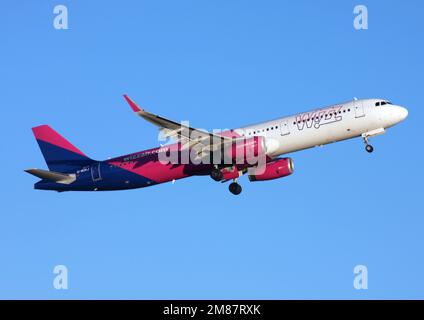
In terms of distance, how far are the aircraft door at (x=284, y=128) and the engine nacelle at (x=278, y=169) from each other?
17.3 ft

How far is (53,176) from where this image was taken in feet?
224

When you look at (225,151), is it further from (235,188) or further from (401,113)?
(401,113)

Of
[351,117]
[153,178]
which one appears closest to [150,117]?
[153,178]

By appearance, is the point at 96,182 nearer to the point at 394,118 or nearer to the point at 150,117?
the point at 150,117

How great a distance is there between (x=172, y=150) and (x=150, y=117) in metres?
9.74

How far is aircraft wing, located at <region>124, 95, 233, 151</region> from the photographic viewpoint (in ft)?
188

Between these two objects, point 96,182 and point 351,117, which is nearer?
point 351,117

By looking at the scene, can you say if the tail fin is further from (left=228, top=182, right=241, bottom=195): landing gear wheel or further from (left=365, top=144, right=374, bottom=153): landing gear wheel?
(left=365, top=144, right=374, bottom=153): landing gear wheel

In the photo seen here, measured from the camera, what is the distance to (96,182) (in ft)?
228

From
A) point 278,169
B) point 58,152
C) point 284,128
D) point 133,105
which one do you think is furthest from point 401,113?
point 58,152

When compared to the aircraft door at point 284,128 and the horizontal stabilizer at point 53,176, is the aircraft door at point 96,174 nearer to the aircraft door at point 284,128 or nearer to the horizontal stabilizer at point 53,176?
the horizontal stabilizer at point 53,176

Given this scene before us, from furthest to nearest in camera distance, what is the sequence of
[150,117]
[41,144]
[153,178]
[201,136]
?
[41,144] → [153,178] → [201,136] → [150,117]

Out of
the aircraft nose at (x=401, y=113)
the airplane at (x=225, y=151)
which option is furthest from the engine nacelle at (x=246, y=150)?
the aircraft nose at (x=401, y=113)

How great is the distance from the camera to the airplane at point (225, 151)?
6406 cm
